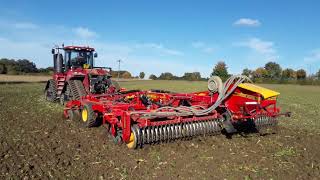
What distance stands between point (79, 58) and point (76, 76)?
1.82 meters

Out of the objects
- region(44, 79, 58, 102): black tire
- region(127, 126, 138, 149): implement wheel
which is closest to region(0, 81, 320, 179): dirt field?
region(127, 126, 138, 149): implement wheel

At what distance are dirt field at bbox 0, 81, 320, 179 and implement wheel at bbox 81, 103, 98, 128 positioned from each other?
0.22 m

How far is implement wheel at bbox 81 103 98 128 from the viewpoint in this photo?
31.8ft

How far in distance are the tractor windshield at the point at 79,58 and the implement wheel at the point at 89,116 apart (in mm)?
5918

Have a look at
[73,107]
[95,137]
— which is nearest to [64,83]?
[73,107]

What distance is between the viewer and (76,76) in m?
14.1

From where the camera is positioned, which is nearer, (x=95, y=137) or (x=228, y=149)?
(x=228, y=149)

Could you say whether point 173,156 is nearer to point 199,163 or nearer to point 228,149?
point 199,163

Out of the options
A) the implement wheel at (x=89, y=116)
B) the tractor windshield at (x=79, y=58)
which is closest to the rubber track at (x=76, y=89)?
the tractor windshield at (x=79, y=58)

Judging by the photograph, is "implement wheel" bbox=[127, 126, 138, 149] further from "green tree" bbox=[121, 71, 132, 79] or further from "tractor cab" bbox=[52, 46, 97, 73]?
"green tree" bbox=[121, 71, 132, 79]

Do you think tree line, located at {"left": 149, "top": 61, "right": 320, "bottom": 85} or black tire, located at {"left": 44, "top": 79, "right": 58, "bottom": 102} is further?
tree line, located at {"left": 149, "top": 61, "right": 320, "bottom": 85}

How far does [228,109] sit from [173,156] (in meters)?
2.63

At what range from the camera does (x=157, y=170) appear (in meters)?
6.37

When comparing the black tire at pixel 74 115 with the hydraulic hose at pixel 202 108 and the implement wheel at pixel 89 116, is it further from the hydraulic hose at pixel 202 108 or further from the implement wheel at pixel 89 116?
the hydraulic hose at pixel 202 108
